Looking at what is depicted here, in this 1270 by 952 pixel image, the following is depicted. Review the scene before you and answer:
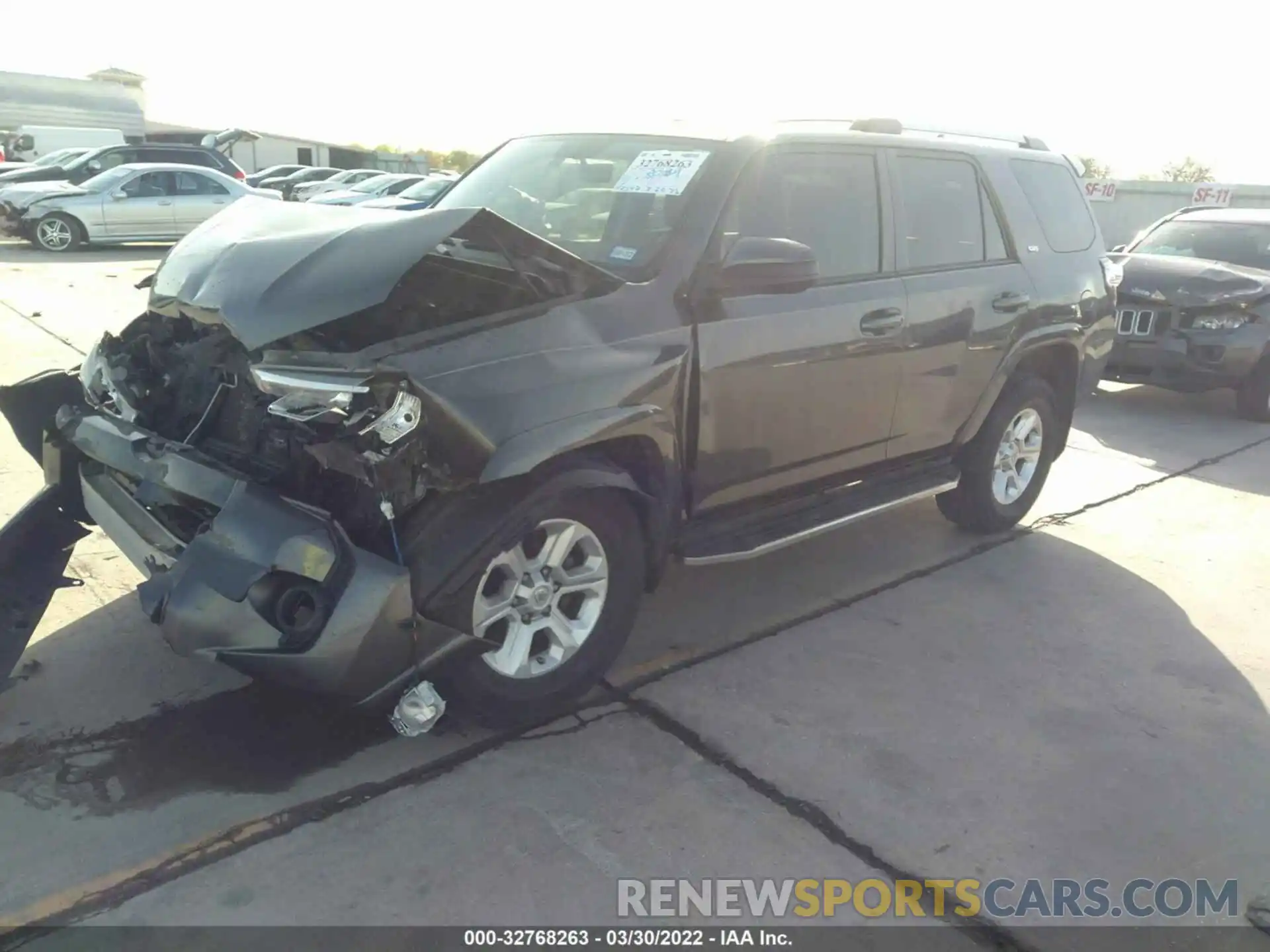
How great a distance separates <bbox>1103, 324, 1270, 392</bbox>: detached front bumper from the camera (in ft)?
27.5

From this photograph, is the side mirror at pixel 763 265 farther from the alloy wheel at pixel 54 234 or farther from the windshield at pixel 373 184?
the windshield at pixel 373 184

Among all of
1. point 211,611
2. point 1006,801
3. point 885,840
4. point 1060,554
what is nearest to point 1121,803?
point 1006,801

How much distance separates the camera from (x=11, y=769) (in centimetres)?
315

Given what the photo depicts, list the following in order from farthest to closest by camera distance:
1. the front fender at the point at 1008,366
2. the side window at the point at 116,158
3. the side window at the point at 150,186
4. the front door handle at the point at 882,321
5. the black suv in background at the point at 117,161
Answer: the side window at the point at 116,158
the black suv in background at the point at 117,161
the side window at the point at 150,186
the front fender at the point at 1008,366
the front door handle at the point at 882,321

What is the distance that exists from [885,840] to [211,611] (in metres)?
2.03

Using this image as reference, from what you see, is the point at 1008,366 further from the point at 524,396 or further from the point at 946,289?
the point at 524,396

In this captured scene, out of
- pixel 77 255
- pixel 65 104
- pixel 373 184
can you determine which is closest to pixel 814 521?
pixel 77 255

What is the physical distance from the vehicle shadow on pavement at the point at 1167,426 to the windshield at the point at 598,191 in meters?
4.85

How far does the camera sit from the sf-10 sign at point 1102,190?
84.2 feet

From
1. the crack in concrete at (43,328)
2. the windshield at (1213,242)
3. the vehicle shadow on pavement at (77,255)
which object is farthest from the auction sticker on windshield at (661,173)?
the vehicle shadow on pavement at (77,255)

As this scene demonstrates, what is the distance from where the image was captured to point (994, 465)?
18.0 ft

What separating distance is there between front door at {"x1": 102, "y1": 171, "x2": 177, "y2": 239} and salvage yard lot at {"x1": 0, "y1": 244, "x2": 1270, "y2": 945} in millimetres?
13873

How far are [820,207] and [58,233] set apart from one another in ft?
52.9
